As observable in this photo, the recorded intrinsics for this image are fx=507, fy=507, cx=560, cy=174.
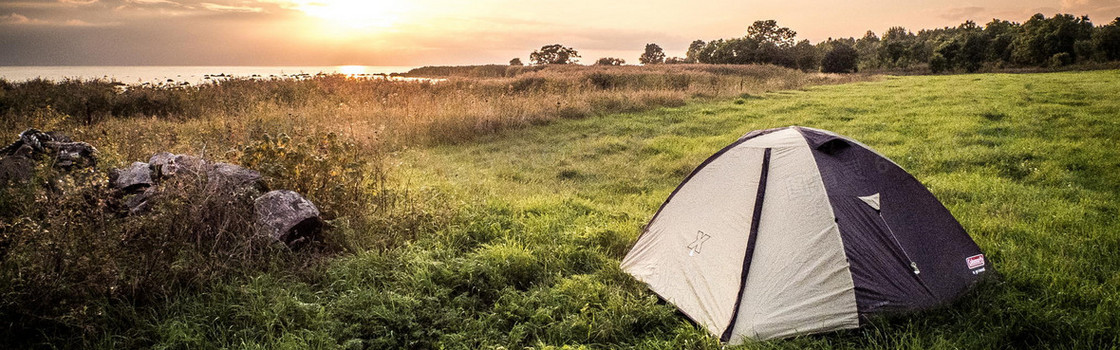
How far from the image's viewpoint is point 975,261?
13.3 ft

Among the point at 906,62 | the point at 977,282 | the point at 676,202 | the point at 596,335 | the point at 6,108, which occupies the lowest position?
the point at 596,335

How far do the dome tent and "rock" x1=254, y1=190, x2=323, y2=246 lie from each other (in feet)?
10.9

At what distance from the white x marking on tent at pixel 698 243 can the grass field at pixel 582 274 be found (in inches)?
21.2

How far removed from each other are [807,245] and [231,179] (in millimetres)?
5382

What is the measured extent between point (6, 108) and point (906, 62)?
8267cm

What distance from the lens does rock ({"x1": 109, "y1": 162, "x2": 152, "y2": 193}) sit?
17.4ft

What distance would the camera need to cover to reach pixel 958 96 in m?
17.2

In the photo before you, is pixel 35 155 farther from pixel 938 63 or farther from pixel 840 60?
pixel 938 63

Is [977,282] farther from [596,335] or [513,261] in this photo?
[513,261]

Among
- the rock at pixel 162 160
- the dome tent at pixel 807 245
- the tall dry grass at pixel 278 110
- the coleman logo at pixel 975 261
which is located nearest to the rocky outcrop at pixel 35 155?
the tall dry grass at pixel 278 110

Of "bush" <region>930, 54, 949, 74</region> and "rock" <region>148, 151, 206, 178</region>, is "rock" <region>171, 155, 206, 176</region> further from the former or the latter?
"bush" <region>930, 54, 949, 74</region>

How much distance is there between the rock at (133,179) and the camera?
5293mm

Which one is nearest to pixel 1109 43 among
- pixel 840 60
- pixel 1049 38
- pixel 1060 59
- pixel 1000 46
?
pixel 1060 59

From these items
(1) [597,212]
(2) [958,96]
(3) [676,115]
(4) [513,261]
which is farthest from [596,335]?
(2) [958,96]
